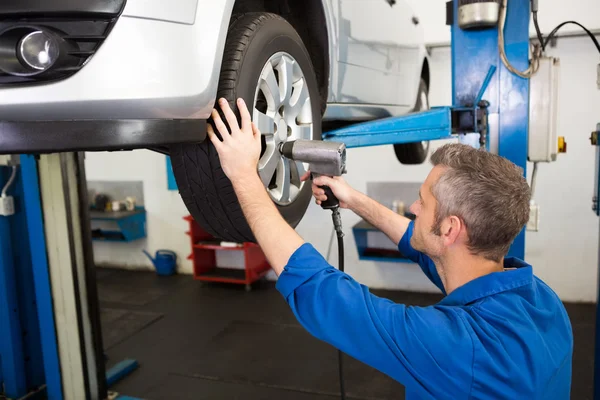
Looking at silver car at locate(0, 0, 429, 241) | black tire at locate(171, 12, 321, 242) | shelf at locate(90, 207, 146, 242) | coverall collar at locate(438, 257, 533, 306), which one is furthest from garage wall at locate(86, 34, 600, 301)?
coverall collar at locate(438, 257, 533, 306)

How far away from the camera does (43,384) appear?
356 cm

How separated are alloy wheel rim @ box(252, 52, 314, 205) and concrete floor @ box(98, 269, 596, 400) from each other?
8.15 ft

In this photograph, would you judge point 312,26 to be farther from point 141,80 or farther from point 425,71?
point 425,71

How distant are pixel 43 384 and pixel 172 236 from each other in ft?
10.7

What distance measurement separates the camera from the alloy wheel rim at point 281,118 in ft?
4.56

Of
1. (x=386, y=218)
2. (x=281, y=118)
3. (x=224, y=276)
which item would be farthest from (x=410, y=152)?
(x=224, y=276)

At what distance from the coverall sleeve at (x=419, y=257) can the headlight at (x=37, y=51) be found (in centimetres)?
121

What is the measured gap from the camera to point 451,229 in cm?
126

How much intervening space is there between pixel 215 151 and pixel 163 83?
26 centimetres

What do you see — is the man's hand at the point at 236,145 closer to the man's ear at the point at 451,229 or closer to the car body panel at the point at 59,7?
the car body panel at the point at 59,7

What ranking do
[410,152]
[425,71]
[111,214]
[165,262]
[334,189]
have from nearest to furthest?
[334,189] < [410,152] < [425,71] < [111,214] < [165,262]

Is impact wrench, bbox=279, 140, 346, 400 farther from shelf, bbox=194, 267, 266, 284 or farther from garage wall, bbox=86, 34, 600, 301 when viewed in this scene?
shelf, bbox=194, 267, 266, 284

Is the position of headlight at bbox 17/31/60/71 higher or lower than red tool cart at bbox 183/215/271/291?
higher

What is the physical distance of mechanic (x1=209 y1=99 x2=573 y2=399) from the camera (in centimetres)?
111
